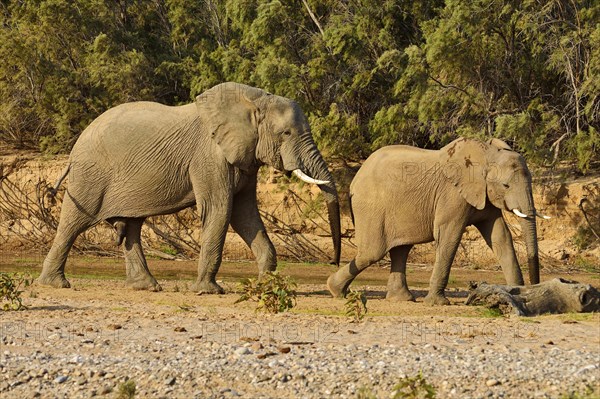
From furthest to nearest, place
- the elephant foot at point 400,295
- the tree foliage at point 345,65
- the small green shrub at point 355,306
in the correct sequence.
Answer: the tree foliage at point 345,65
the elephant foot at point 400,295
the small green shrub at point 355,306

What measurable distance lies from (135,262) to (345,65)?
32.7 feet

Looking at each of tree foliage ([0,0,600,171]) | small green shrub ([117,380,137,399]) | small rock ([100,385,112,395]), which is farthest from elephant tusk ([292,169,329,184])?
small green shrub ([117,380,137,399])

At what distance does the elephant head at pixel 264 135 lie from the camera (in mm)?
16938

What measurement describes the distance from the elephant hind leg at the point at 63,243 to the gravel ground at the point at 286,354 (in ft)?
11.2

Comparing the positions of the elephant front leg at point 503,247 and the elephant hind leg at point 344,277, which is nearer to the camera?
the elephant front leg at point 503,247

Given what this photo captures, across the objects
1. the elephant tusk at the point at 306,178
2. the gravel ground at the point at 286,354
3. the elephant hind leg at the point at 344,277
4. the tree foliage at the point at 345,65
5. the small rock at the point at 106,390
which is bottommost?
the small rock at the point at 106,390

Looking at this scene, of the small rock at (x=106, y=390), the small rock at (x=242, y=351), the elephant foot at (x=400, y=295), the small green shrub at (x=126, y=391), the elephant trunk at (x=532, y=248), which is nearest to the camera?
the small green shrub at (x=126, y=391)

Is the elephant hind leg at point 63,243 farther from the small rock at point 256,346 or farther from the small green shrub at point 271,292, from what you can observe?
the small rock at point 256,346

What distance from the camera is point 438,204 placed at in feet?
54.5

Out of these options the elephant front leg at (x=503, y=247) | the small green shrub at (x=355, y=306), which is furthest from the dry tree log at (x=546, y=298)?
the small green shrub at (x=355, y=306)

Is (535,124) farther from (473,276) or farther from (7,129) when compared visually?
(7,129)

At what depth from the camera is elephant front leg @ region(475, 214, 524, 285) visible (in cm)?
1636

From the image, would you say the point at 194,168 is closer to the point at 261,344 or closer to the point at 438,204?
the point at 438,204

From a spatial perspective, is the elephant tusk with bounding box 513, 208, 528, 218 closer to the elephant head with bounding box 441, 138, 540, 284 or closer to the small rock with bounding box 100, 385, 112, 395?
the elephant head with bounding box 441, 138, 540, 284
